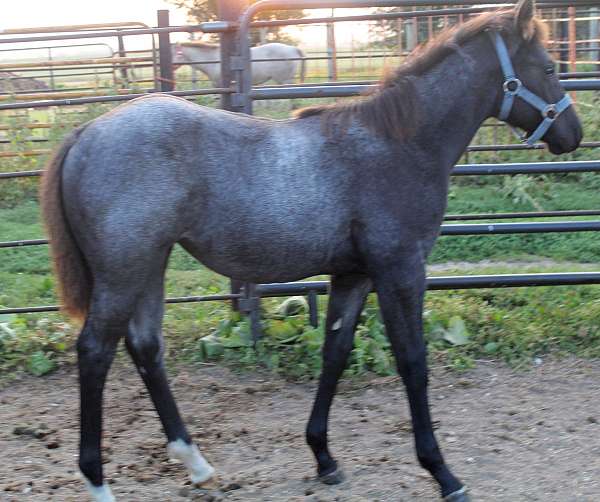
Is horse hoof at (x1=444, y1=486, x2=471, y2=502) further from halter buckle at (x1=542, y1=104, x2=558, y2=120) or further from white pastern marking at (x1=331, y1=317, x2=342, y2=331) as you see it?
halter buckle at (x1=542, y1=104, x2=558, y2=120)

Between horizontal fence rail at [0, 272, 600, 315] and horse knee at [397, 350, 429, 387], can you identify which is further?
horizontal fence rail at [0, 272, 600, 315]

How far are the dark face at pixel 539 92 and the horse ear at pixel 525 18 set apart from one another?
0.17 feet

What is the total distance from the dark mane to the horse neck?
0.14ft

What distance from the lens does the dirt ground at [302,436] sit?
3.17 m

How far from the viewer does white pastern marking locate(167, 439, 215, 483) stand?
3172 mm

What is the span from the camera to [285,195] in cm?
298

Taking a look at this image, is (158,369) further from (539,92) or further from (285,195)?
(539,92)

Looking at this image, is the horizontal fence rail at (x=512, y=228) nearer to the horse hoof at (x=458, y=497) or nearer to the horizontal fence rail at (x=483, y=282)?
the horizontal fence rail at (x=483, y=282)

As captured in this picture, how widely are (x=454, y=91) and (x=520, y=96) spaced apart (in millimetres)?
284

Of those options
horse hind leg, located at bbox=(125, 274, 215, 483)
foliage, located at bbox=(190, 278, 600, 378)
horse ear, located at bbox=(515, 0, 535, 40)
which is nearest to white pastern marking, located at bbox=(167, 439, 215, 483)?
horse hind leg, located at bbox=(125, 274, 215, 483)

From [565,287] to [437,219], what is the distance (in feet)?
8.18

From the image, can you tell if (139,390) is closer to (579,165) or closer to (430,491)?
(430,491)

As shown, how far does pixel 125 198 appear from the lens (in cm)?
282

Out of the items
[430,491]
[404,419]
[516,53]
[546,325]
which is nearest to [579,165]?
[546,325]
